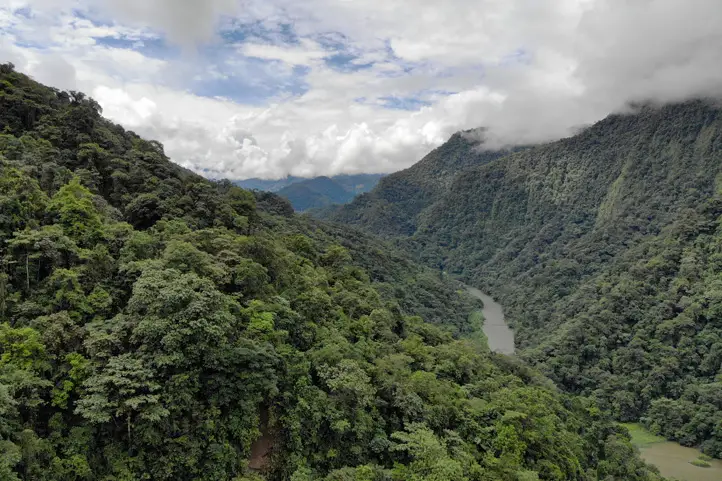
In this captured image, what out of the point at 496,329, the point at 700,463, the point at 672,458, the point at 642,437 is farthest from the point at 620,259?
the point at 700,463

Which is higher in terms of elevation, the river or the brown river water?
the river

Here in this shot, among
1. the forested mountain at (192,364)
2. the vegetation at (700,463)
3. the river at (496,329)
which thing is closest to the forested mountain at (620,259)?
the vegetation at (700,463)

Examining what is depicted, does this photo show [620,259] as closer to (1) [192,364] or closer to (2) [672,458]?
(2) [672,458]

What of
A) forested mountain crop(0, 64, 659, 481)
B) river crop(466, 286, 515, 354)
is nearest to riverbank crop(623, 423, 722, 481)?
river crop(466, 286, 515, 354)

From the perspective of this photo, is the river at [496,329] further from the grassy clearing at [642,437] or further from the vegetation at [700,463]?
the vegetation at [700,463]

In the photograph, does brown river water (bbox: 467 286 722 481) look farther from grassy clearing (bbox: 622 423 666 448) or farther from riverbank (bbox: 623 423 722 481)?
grassy clearing (bbox: 622 423 666 448)
